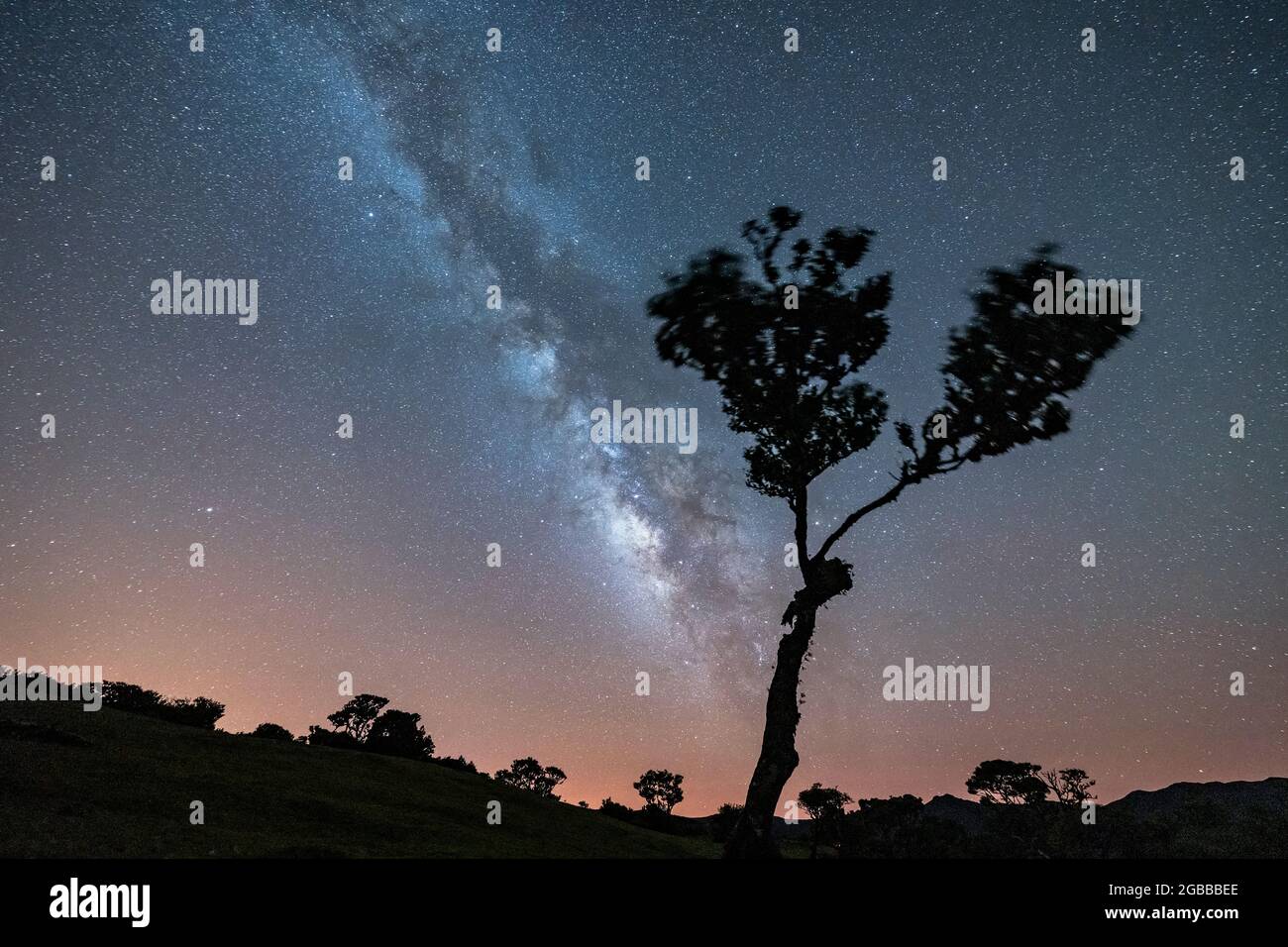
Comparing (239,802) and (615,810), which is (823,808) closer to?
(615,810)

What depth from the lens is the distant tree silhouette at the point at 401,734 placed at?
236ft

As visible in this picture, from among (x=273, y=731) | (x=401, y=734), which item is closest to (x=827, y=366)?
(x=273, y=731)

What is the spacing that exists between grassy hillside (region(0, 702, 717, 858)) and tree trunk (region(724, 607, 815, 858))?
1079 centimetres

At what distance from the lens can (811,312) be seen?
90.1 feet

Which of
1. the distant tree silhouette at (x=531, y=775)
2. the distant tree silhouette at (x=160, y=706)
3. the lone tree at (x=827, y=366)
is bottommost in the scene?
the distant tree silhouette at (x=531, y=775)

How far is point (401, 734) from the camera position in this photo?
78250mm

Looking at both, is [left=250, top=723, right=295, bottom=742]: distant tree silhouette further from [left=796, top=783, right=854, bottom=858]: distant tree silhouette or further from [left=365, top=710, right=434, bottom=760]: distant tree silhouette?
[left=796, top=783, right=854, bottom=858]: distant tree silhouette

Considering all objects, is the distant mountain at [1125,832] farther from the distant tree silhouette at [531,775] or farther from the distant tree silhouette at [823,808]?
the distant tree silhouette at [531,775]

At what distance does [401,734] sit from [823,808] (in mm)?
45353

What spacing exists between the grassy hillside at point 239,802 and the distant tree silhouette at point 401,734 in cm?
2370

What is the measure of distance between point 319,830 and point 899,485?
83.1 ft

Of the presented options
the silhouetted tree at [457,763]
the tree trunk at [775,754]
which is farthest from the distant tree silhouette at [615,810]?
the tree trunk at [775,754]
